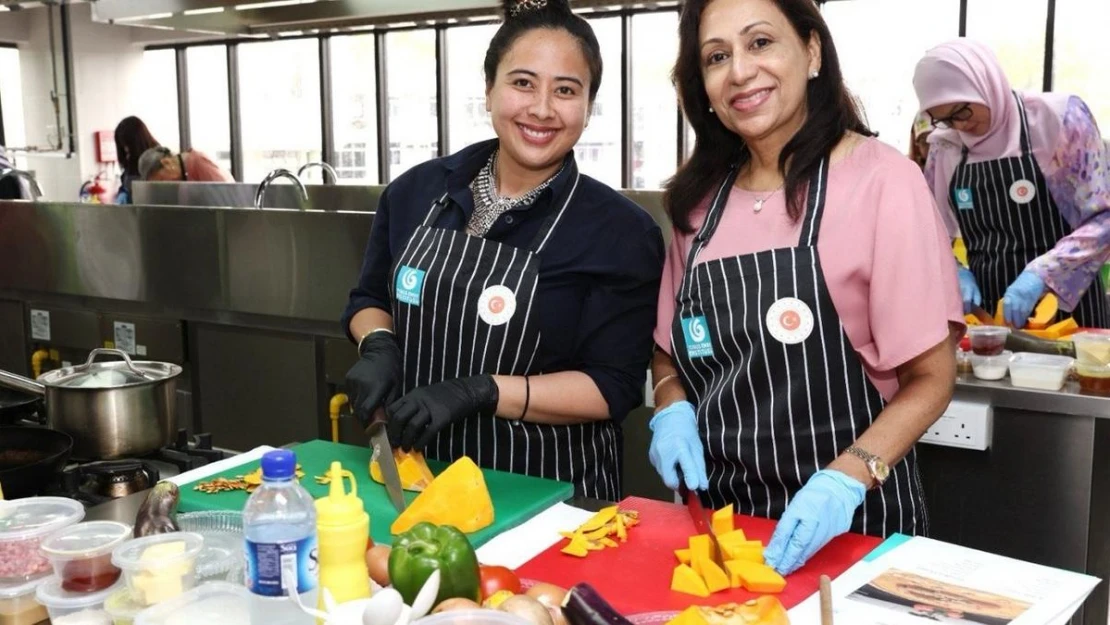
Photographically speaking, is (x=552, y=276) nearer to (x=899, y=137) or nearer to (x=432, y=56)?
(x=899, y=137)

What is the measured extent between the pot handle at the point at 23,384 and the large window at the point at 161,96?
891cm

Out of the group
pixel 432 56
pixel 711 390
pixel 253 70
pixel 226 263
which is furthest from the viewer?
pixel 253 70

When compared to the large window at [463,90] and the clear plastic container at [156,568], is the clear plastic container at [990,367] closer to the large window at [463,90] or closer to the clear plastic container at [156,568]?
the clear plastic container at [156,568]

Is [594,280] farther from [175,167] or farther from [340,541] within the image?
[175,167]

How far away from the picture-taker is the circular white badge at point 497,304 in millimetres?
1755

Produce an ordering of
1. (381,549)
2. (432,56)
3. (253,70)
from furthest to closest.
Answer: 1. (253,70)
2. (432,56)
3. (381,549)

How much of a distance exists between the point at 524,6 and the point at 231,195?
4.10 metres

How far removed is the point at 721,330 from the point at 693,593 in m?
0.47

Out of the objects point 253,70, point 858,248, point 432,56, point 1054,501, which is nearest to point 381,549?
point 858,248

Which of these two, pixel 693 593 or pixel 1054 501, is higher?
pixel 693 593

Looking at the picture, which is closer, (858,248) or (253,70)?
(858,248)

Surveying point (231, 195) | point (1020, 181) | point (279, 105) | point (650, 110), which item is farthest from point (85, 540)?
point (279, 105)

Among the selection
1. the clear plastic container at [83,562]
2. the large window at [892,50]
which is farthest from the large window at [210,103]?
the clear plastic container at [83,562]

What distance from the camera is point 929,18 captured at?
623 centimetres
